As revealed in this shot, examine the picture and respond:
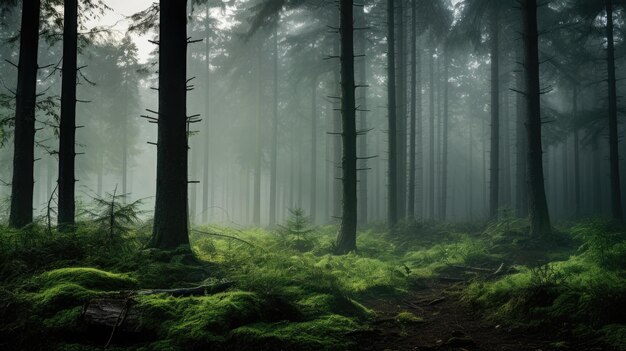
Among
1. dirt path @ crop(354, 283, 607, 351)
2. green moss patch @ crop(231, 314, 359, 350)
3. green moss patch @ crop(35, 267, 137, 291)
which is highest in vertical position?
green moss patch @ crop(35, 267, 137, 291)

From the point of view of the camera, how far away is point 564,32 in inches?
914

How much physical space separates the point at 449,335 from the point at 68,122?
9770 millimetres

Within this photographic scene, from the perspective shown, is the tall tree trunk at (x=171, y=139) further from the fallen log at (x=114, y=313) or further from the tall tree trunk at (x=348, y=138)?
the tall tree trunk at (x=348, y=138)

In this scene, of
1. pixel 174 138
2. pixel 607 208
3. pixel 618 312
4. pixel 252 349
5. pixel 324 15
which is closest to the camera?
pixel 252 349

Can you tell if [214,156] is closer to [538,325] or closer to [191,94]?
[191,94]

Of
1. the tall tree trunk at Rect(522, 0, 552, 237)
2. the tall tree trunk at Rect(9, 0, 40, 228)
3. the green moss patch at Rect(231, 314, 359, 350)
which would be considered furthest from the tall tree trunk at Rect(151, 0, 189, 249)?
the tall tree trunk at Rect(522, 0, 552, 237)

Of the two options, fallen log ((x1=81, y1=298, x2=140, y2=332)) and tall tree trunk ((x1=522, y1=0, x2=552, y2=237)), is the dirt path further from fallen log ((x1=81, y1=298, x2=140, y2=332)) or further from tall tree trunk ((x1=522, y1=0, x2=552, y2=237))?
tall tree trunk ((x1=522, y1=0, x2=552, y2=237))

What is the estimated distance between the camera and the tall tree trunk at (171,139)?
6.94 meters

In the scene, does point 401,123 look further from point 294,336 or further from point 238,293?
point 294,336

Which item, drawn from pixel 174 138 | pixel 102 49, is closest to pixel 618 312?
pixel 174 138

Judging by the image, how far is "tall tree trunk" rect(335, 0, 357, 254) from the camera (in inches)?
440

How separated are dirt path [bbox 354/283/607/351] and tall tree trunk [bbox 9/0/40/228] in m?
8.89

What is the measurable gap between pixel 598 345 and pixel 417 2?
771 inches

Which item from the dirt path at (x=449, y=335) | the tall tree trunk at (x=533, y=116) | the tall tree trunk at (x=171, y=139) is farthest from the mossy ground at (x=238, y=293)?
the tall tree trunk at (x=533, y=116)
